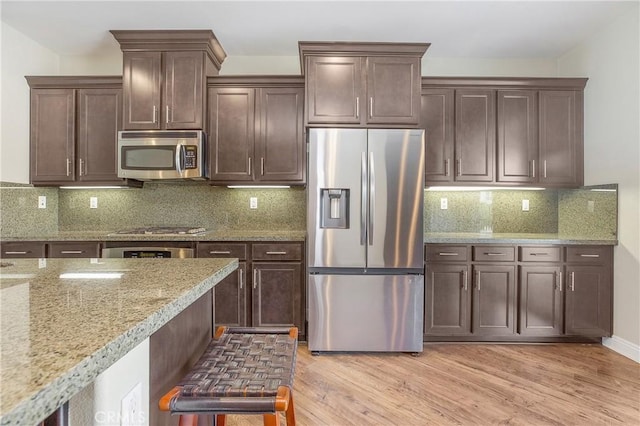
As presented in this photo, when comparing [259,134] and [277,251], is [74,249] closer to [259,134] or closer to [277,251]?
[277,251]

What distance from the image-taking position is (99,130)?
126 inches

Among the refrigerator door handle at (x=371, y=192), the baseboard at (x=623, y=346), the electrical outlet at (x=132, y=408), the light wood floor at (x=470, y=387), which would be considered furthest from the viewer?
the refrigerator door handle at (x=371, y=192)

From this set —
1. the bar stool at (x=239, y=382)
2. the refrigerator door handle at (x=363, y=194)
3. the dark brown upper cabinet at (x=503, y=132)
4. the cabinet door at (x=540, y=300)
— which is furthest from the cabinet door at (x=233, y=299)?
the cabinet door at (x=540, y=300)

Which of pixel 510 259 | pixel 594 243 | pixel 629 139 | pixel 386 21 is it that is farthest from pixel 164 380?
pixel 629 139

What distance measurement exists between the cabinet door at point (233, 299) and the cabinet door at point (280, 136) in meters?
0.92

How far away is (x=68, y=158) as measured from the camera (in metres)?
3.21

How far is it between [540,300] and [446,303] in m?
0.79

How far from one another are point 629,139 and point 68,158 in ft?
15.6

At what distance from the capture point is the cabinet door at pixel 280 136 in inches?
125

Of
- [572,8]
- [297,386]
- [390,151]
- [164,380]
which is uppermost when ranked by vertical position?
[572,8]

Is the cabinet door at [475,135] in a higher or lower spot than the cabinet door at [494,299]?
higher

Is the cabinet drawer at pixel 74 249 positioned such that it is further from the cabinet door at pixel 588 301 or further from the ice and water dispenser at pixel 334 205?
the cabinet door at pixel 588 301

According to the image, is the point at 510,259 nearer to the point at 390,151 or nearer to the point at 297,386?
the point at 390,151

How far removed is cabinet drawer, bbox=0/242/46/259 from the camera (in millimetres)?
2896
